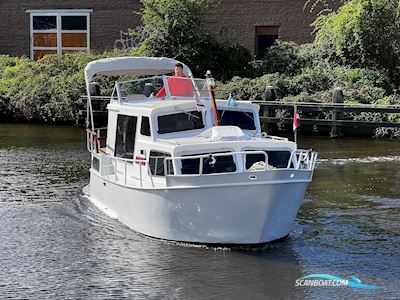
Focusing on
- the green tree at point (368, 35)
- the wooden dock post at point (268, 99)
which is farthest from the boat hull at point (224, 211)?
the green tree at point (368, 35)

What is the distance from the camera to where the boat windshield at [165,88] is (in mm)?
15444

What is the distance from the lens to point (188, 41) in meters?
34.0

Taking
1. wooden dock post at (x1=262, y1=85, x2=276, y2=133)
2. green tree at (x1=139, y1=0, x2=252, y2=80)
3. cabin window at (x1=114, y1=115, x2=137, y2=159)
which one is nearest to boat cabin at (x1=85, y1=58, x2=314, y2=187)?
cabin window at (x1=114, y1=115, x2=137, y2=159)

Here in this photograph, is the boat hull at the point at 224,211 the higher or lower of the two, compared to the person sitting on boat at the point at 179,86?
lower

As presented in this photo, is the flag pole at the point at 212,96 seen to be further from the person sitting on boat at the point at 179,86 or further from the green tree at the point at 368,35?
the green tree at the point at 368,35

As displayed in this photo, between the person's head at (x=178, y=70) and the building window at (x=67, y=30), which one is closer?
the person's head at (x=178, y=70)

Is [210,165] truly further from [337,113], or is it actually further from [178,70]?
[337,113]

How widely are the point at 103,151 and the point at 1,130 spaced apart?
1517cm

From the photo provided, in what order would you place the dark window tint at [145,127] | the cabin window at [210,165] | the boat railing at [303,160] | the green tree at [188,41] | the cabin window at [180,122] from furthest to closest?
the green tree at [188,41], the dark window tint at [145,127], the cabin window at [180,122], the boat railing at [303,160], the cabin window at [210,165]

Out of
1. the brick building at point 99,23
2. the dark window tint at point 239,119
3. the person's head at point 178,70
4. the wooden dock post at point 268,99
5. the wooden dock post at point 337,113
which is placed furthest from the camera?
the brick building at point 99,23

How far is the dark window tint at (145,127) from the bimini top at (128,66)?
9.17ft

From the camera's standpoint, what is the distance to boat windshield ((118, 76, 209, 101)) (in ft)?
50.7

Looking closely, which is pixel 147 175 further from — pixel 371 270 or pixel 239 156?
pixel 371 270

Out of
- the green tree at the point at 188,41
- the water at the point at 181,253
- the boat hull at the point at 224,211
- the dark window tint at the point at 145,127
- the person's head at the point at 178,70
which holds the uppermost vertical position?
the green tree at the point at 188,41
